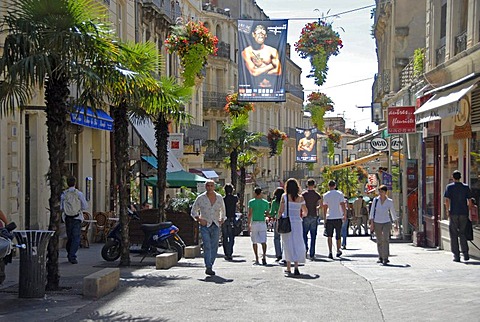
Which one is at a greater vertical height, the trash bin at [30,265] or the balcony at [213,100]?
the balcony at [213,100]

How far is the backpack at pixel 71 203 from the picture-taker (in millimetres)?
17797

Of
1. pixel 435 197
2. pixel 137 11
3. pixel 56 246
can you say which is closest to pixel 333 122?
pixel 137 11

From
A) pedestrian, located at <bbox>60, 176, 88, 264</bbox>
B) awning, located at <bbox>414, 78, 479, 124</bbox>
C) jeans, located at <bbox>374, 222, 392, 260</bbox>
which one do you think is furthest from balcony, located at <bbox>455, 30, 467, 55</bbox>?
pedestrian, located at <bbox>60, 176, 88, 264</bbox>

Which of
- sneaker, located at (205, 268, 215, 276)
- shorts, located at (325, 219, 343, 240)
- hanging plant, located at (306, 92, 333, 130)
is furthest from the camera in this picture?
hanging plant, located at (306, 92, 333, 130)

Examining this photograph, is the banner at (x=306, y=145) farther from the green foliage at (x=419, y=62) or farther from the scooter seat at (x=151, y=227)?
the scooter seat at (x=151, y=227)

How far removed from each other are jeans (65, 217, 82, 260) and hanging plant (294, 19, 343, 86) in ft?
32.5

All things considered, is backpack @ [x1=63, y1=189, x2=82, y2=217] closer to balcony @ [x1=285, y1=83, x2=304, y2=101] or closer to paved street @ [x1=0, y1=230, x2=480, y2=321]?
paved street @ [x1=0, y1=230, x2=480, y2=321]

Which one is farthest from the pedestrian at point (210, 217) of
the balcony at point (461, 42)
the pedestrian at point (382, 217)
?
the balcony at point (461, 42)

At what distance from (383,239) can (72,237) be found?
Result: 20.8 ft

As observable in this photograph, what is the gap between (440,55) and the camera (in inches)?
889

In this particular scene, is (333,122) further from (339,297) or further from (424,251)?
(339,297)

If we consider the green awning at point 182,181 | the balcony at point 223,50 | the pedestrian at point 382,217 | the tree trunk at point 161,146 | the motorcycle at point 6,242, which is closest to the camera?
the motorcycle at point 6,242

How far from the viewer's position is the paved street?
33.6 ft

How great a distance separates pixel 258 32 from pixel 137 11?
1201cm
